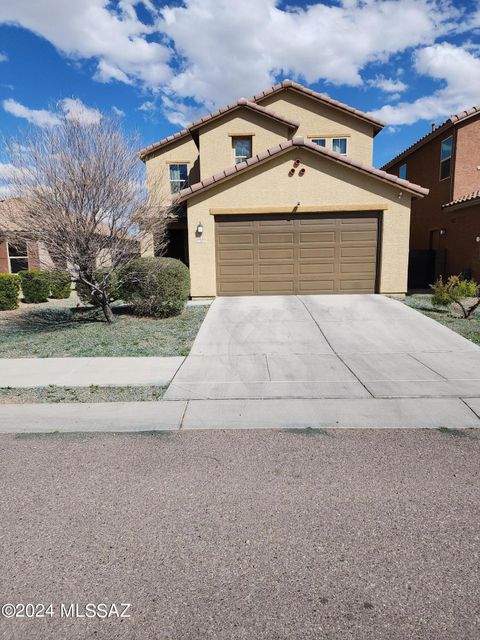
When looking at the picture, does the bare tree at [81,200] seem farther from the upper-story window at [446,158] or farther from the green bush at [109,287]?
the upper-story window at [446,158]

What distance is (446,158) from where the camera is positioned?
59.0 ft

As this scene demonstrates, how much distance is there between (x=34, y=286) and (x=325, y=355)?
12366 mm

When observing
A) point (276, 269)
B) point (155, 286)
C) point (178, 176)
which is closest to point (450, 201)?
point (276, 269)

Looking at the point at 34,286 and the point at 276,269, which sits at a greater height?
the point at 276,269

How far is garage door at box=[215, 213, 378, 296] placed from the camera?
1345 cm

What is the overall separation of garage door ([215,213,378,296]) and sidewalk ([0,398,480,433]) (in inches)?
340

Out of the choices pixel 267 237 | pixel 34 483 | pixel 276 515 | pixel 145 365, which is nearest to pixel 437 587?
pixel 276 515

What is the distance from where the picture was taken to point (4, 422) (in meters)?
4.83

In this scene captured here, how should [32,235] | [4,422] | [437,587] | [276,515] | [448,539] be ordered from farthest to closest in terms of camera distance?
[32,235]
[4,422]
[276,515]
[448,539]
[437,587]

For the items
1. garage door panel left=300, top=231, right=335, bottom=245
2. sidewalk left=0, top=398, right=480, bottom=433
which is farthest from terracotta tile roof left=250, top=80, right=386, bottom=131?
sidewalk left=0, top=398, right=480, bottom=433

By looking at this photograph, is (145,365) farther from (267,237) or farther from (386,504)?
(267,237)

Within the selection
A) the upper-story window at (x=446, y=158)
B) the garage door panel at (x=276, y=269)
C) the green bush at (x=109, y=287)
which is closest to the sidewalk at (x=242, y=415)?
the green bush at (x=109, y=287)

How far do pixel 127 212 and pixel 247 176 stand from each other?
504 cm

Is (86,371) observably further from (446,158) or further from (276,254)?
(446,158)
